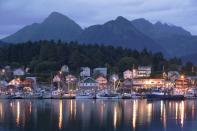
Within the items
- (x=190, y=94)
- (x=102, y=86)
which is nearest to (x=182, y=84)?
(x=190, y=94)

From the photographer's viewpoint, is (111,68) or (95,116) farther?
(111,68)

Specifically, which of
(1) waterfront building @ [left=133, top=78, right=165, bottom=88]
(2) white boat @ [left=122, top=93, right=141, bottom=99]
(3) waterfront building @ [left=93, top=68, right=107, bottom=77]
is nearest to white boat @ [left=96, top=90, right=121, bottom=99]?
(2) white boat @ [left=122, top=93, right=141, bottom=99]

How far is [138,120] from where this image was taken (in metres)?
42.8

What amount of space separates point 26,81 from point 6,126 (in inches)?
2395

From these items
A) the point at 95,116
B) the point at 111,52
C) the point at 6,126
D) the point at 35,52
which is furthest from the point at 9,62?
the point at 6,126

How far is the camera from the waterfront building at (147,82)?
100 meters

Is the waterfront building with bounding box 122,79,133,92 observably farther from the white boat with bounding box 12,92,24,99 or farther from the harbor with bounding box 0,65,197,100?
the white boat with bounding box 12,92,24,99

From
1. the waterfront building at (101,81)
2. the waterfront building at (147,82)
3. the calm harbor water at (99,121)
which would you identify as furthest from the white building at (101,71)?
the calm harbor water at (99,121)

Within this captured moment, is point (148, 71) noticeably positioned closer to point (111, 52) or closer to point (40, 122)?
point (111, 52)

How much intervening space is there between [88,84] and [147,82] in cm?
1147

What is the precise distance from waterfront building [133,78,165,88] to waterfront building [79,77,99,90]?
23.5ft

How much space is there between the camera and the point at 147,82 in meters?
103

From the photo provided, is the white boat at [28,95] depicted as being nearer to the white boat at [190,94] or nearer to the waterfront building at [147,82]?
the white boat at [190,94]

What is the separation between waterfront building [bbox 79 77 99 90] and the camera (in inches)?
3808
